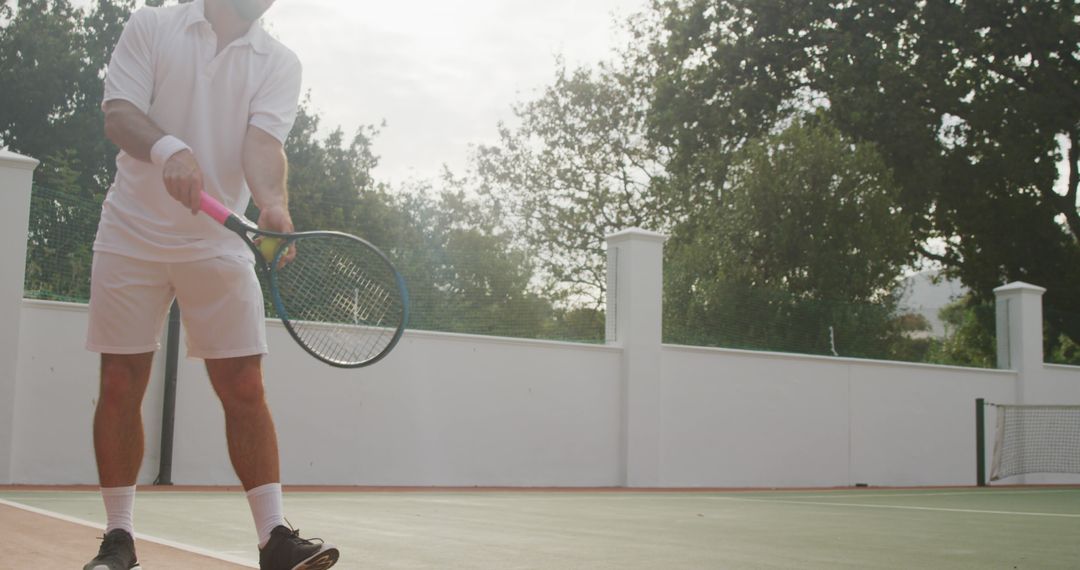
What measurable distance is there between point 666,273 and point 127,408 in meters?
9.22

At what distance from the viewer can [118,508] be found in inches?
99.0

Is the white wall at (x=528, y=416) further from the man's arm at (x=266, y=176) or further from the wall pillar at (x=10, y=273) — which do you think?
the man's arm at (x=266, y=176)

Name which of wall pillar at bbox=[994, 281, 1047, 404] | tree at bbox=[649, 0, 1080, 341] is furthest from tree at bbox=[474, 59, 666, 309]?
wall pillar at bbox=[994, 281, 1047, 404]

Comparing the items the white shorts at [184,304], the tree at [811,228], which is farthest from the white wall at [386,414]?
the white shorts at [184,304]

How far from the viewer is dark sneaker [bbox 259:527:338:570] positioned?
7.43 ft

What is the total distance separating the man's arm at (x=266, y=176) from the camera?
99.5 inches

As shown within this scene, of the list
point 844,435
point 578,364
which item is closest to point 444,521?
point 578,364

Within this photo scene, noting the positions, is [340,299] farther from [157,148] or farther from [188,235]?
[157,148]

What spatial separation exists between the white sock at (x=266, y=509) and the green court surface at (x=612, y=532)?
60 cm

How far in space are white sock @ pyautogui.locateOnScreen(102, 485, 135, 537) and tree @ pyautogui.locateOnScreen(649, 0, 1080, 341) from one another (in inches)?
687

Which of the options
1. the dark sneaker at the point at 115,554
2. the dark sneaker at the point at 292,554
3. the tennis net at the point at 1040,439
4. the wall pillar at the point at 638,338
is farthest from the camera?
the tennis net at the point at 1040,439

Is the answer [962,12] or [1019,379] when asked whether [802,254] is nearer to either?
[1019,379]

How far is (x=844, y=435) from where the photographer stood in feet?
39.4

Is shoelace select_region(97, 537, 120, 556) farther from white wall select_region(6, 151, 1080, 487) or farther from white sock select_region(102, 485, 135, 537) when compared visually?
white wall select_region(6, 151, 1080, 487)
